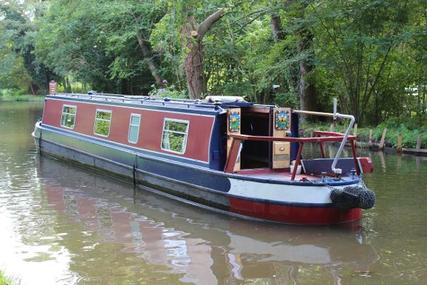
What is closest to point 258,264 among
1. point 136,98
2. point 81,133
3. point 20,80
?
point 136,98

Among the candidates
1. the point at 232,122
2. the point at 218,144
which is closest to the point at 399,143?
the point at 232,122

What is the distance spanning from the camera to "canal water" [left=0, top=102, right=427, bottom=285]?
666cm

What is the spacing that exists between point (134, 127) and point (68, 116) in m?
3.98

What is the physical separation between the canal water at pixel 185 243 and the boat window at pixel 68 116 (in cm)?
385

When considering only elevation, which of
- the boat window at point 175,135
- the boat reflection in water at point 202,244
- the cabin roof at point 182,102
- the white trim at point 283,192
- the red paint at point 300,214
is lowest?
the boat reflection in water at point 202,244

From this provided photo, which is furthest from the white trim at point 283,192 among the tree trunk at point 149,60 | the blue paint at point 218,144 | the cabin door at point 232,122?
the tree trunk at point 149,60

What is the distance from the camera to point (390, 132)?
55.1 feet

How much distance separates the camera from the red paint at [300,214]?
8.41 metres

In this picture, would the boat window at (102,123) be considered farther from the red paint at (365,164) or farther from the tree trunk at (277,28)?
the tree trunk at (277,28)

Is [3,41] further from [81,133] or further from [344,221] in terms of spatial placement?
[344,221]

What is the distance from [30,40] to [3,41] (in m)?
3.75

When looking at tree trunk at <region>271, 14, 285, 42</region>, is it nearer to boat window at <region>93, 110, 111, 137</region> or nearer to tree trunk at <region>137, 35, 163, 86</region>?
tree trunk at <region>137, 35, 163, 86</region>

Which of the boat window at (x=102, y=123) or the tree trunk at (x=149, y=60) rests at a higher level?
the tree trunk at (x=149, y=60)

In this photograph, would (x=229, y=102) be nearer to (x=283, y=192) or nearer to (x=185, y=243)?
(x=283, y=192)
